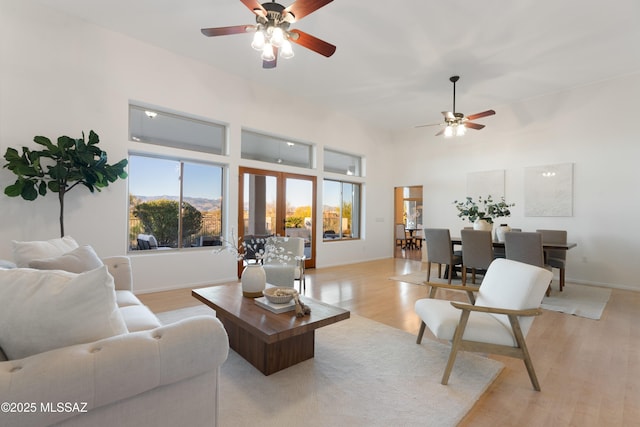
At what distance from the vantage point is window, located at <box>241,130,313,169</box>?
222 inches

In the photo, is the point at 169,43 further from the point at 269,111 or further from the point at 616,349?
the point at 616,349

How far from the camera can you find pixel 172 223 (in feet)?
15.7

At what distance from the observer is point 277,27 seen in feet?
8.68

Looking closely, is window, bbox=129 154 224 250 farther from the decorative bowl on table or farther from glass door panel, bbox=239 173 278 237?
the decorative bowl on table

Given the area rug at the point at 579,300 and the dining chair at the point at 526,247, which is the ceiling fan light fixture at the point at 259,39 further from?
the area rug at the point at 579,300

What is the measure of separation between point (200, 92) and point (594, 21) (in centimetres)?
544

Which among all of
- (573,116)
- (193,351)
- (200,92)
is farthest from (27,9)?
(573,116)

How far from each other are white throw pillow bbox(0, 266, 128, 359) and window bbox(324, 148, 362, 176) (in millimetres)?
6053

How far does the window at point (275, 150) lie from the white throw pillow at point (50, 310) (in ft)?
15.1

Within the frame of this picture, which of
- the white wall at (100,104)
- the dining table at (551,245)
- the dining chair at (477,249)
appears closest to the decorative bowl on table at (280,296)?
the white wall at (100,104)

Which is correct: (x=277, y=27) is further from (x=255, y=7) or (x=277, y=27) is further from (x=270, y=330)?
(x=270, y=330)

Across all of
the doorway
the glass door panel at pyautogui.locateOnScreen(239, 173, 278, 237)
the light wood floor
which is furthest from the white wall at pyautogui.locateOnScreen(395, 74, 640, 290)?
the glass door panel at pyautogui.locateOnScreen(239, 173, 278, 237)

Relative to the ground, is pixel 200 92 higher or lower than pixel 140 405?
higher

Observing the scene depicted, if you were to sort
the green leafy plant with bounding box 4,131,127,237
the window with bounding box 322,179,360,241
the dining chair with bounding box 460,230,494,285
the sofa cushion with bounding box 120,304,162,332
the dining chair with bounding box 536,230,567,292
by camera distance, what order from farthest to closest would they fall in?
1. the window with bounding box 322,179,360,241
2. the dining chair with bounding box 536,230,567,292
3. the dining chair with bounding box 460,230,494,285
4. the green leafy plant with bounding box 4,131,127,237
5. the sofa cushion with bounding box 120,304,162,332
